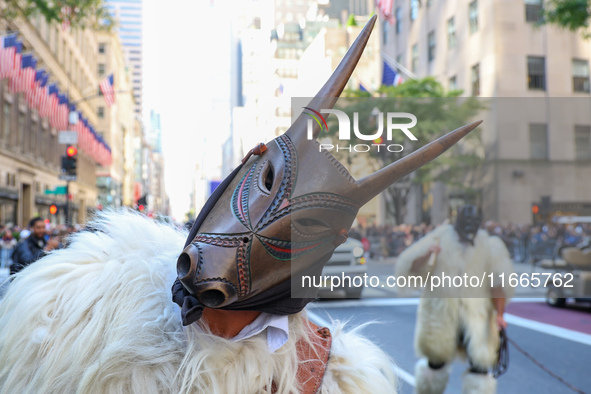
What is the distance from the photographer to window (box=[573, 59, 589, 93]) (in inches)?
719

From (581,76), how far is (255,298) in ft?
69.4

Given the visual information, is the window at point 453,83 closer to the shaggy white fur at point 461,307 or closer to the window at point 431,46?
the window at point 431,46

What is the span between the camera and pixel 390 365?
4.52 feet

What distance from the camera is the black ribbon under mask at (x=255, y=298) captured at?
1.04 meters

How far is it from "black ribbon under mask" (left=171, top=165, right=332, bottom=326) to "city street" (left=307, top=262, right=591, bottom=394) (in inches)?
92.1

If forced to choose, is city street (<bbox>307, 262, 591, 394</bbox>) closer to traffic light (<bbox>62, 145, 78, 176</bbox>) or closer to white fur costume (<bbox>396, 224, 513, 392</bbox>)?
white fur costume (<bbox>396, 224, 513, 392</bbox>)

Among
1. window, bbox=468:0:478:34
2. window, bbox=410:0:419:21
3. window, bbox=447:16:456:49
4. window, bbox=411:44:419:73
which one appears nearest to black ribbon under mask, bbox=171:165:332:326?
window, bbox=468:0:478:34

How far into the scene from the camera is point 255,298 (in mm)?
1106

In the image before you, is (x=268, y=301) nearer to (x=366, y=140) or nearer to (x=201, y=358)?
(x=201, y=358)

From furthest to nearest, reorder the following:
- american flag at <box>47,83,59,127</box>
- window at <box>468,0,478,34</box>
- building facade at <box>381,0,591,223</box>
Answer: window at <box>468,0,478,34</box> < building facade at <box>381,0,591,223</box> < american flag at <box>47,83,59,127</box>

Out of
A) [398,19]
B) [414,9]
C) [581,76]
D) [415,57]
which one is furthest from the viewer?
[398,19]

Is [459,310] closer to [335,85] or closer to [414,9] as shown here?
[335,85]

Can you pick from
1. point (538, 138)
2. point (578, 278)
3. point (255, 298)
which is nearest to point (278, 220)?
point (255, 298)

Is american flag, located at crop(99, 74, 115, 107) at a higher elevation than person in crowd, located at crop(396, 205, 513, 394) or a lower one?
higher
